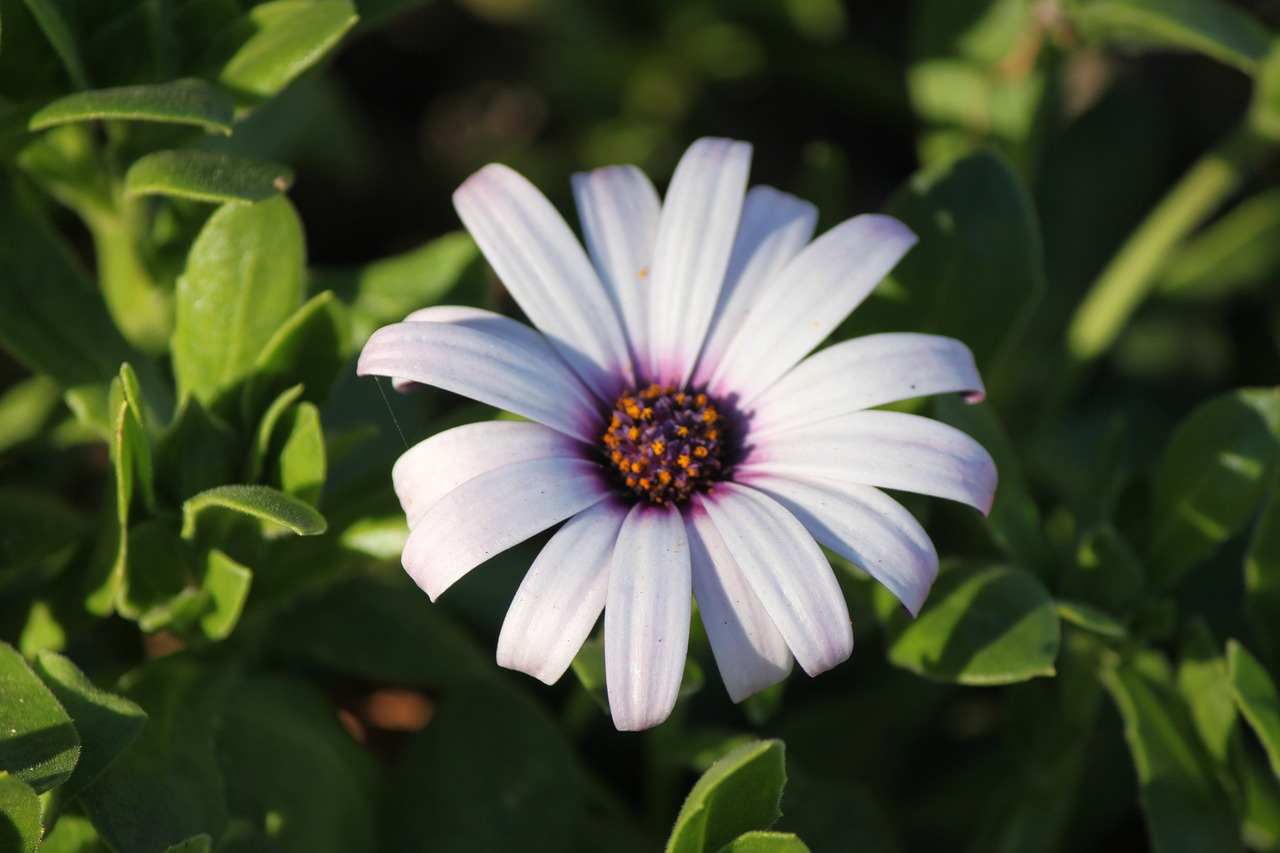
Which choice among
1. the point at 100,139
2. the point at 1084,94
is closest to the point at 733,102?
the point at 1084,94

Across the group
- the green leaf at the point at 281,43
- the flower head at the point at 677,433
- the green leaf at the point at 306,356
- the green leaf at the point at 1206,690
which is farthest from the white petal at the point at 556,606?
the green leaf at the point at 1206,690

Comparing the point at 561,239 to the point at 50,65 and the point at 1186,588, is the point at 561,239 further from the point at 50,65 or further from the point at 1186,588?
the point at 1186,588

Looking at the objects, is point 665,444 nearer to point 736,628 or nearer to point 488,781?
point 736,628

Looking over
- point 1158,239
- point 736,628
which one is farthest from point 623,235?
point 1158,239

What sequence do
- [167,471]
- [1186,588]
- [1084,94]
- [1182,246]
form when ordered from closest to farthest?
1. [167,471]
2. [1186,588]
3. [1182,246]
4. [1084,94]

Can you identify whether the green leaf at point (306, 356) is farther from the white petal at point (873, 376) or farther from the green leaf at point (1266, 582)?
the green leaf at point (1266, 582)

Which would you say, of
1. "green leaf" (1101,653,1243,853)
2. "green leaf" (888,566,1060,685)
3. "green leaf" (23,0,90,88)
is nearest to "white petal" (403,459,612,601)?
"green leaf" (888,566,1060,685)
